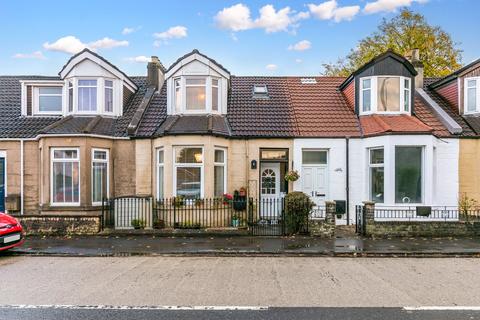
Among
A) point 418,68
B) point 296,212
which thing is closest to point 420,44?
point 418,68

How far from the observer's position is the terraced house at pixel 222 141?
15.6 meters

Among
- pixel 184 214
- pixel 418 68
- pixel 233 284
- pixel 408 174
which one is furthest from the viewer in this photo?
pixel 418 68

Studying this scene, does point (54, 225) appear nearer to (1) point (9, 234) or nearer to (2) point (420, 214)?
(1) point (9, 234)

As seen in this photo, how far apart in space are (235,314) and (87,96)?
46.9 feet

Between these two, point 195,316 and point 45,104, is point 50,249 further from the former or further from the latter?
point 45,104

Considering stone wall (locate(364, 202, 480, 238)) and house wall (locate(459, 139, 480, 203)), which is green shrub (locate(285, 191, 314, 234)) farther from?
house wall (locate(459, 139, 480, 203))

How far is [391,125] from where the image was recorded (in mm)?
16047

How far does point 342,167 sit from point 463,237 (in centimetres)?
508

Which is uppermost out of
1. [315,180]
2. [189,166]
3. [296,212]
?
[189,166]

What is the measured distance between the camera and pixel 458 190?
54.5 ft

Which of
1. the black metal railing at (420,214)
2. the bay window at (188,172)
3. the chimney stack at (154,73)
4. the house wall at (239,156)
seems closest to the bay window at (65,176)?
the house wall at (239,156)

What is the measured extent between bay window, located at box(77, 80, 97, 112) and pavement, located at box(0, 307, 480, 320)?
41.4 ft

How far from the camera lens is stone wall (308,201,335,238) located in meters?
13.5

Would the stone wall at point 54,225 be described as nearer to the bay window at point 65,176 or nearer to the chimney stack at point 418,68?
the bay window at point 65,176
